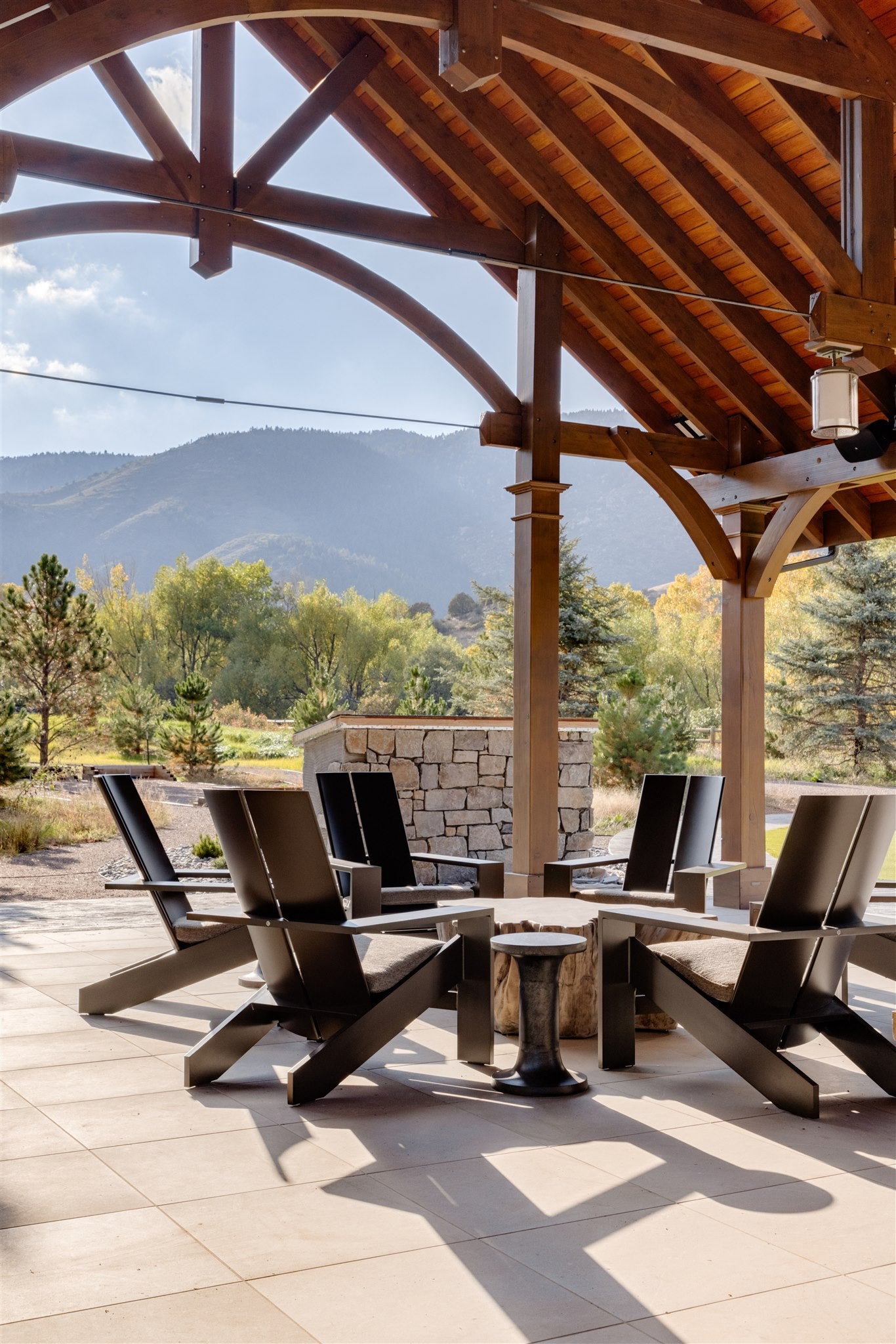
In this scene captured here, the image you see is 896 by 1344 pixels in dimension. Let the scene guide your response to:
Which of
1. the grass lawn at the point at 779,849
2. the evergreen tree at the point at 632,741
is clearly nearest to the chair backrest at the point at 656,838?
the grass lawn at the point at 779,849

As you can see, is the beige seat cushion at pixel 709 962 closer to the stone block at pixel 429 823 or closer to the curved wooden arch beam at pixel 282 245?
the curved wooden arch beam at pixel 282 245

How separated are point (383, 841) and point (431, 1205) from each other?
9.80 ft

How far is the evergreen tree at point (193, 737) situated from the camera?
16453 millimetres

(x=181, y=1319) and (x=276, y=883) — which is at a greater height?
(x=276, y=883)

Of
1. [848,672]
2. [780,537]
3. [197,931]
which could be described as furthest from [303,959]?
[848,672]

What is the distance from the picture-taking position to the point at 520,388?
22.5ft

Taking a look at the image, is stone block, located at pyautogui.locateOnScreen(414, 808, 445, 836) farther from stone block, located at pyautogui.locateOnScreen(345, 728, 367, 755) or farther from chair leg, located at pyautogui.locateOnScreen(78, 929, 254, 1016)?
chair leg, located at pyautogui.locateOnScreen(78, 929, 254, 1016)

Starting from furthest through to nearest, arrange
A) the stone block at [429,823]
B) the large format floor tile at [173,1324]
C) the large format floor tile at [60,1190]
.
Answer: the stone block at [429,823] → the large format floor tile at [60,1190] → the large format floor tile at [173,1324]

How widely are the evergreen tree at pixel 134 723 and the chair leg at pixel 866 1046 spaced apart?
16.4m

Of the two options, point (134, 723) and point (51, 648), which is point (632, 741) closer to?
point (51, 648)

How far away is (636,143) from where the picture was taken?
6.34 metres

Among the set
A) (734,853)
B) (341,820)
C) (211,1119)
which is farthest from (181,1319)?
(734,853)

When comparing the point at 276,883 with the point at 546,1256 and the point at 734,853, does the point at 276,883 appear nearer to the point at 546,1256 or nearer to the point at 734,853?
the point at 546,1256

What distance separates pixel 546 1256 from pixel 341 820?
3.19m
